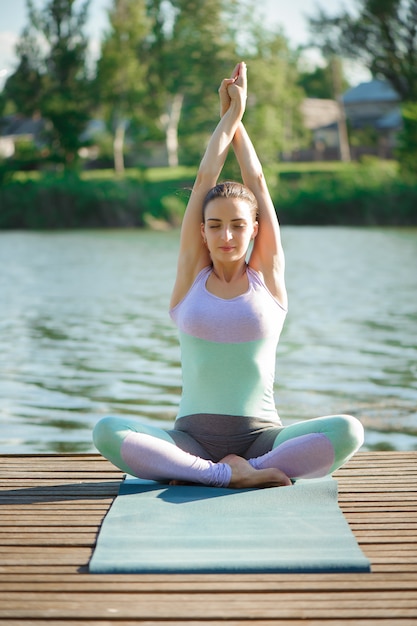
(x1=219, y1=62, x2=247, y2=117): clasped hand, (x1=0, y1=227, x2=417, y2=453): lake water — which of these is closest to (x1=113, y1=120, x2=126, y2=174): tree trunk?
(x1=0, y1=227, x2=417, y2=453): lake water

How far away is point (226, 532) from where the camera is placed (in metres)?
3.25

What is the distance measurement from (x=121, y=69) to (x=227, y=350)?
41781mm

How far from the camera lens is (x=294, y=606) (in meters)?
2.71

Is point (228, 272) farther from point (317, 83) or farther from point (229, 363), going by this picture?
point (317, 83)

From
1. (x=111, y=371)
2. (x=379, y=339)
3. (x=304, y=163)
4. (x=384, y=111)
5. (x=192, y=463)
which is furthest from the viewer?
(x=384, y=111)

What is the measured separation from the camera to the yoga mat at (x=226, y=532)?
297 centimetres

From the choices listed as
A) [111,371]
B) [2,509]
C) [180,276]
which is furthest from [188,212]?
[111,371]

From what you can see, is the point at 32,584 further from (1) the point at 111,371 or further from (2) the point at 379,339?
(2) the point at 379,339

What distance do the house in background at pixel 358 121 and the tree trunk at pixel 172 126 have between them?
5787mm

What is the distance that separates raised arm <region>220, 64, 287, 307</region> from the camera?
410cm

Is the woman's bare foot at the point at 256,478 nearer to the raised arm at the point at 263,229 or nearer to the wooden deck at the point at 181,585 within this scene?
the wooden deck at the point at 181,585

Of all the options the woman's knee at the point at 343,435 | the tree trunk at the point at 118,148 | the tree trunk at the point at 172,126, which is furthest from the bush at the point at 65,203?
the woman's knee at the point at 343,435

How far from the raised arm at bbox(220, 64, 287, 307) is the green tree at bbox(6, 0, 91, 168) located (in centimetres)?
3848

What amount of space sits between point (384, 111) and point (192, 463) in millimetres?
55578
